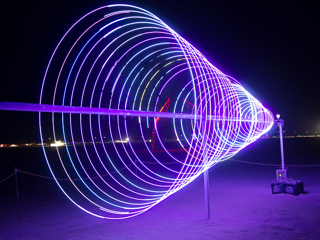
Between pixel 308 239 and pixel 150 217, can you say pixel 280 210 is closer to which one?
pixel 308 239

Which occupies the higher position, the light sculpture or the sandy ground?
the light sculpture

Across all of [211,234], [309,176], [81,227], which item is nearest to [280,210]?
[211,234]

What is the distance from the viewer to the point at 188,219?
20.4 ft

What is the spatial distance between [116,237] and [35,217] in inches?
109

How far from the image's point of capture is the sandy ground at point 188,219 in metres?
5.33

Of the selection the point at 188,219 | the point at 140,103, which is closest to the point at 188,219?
the point at 188,219

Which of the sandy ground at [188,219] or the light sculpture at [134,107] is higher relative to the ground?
the light sculpture at [134,107]

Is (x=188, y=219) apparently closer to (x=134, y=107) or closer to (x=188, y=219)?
(x=188, y=219)

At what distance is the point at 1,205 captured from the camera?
8.28 meters

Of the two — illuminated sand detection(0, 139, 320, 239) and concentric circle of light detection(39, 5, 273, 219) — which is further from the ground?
concentric circle of light detection(39, 5, 273, 219)

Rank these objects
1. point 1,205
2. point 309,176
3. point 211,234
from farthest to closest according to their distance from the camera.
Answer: point 309,176, point 1,205, point 211,234

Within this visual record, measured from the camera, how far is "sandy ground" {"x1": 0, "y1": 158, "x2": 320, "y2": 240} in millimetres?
5331

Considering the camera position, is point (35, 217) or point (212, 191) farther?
point (212, 191)

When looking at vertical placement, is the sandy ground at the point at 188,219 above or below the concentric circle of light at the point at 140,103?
below
